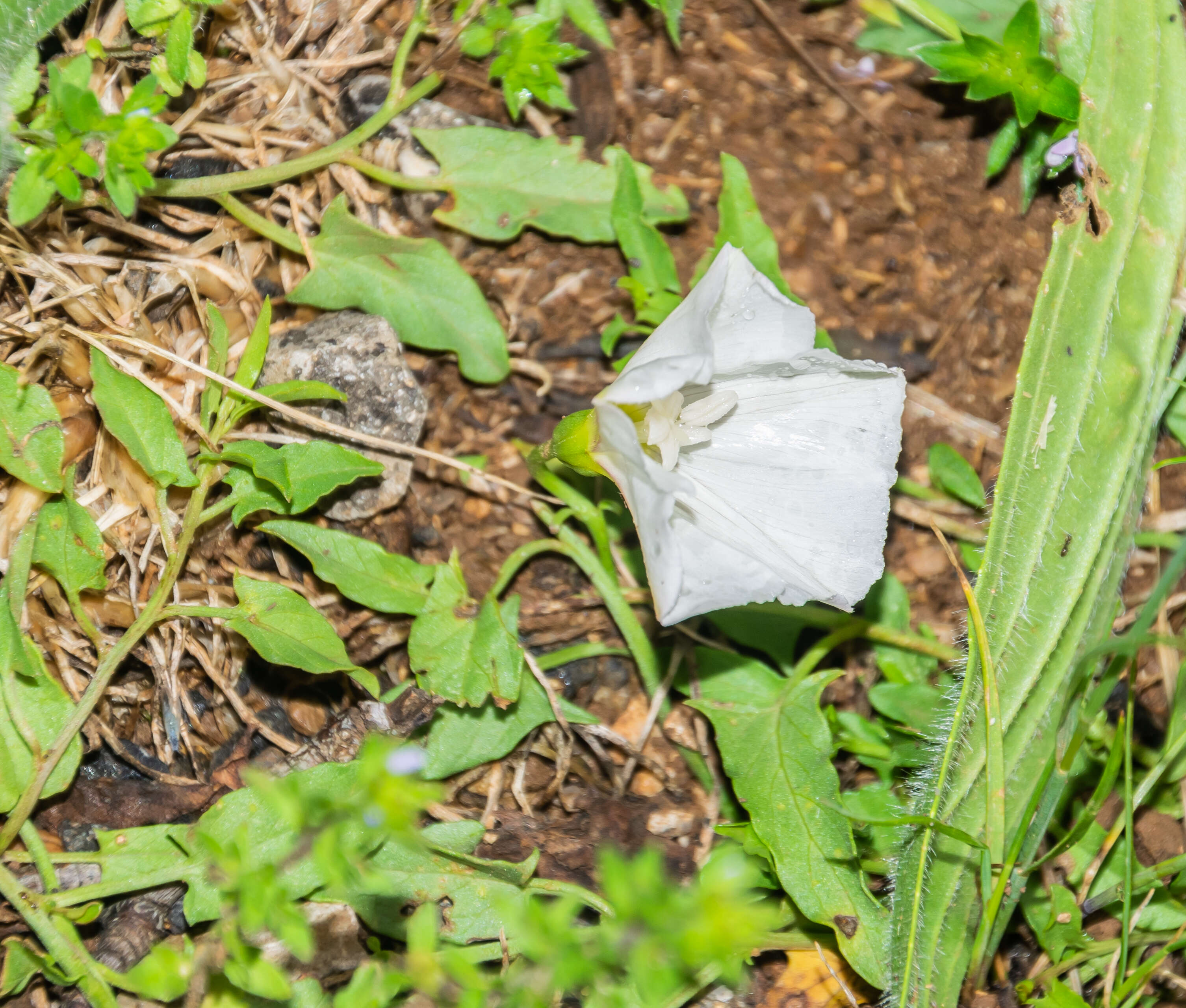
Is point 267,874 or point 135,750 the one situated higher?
point 267,874

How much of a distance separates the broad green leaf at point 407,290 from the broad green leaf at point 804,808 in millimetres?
1001

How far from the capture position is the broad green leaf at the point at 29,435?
208cm

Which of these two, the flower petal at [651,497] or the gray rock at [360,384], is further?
the gray rock at [360,384]

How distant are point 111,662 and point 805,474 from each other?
151cm

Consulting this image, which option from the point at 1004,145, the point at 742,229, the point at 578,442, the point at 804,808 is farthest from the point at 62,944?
the point at 1004,145

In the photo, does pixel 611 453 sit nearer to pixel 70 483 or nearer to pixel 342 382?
pixel 342 382

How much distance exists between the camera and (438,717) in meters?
2.31

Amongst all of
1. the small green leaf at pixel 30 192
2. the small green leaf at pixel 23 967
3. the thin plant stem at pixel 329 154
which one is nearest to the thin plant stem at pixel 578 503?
the thin plant stem at pixel 329 154

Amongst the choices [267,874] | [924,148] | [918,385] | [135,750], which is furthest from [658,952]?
[924,148]

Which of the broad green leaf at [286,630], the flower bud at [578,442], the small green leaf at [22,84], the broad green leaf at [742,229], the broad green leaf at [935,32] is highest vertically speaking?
the broad green leaf at [935,32]

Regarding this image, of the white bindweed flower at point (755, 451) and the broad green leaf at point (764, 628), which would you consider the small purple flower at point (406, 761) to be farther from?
the broad green leaf at point (764, 628)

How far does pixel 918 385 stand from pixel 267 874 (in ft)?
6.75

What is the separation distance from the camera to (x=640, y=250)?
2504 mm

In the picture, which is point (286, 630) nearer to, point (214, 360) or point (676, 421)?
point (214, 360)
